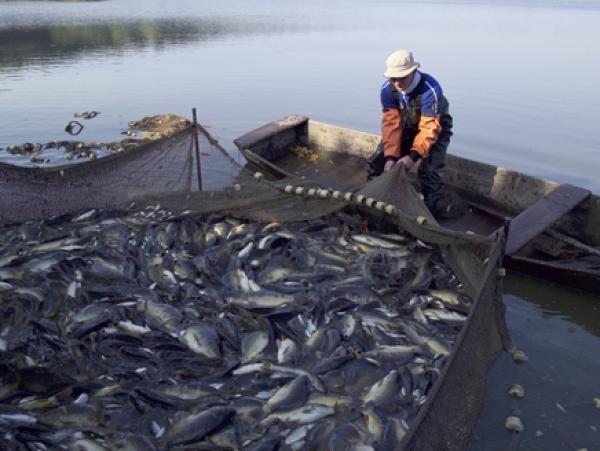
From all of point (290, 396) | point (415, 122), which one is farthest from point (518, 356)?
point (415, 122)

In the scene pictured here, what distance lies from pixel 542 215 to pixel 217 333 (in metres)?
4.97

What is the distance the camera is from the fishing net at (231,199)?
527 centimetres

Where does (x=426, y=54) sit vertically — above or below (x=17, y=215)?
above

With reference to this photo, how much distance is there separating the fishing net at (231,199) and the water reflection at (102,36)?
18.4 metres

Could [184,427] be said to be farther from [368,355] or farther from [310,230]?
[310,230]

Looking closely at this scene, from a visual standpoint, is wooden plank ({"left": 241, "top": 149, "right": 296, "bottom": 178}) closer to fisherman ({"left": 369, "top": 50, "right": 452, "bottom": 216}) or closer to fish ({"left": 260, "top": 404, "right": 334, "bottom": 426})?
fisherman ({"left": 369, "top": 50, "right": 452, "bottom": 216})

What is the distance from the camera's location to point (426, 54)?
27906 millimetres

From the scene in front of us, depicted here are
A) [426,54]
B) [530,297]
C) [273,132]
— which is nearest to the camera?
[530,297]

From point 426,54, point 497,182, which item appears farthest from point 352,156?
point 426,54

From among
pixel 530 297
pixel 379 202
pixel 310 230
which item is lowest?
pixel 530 297

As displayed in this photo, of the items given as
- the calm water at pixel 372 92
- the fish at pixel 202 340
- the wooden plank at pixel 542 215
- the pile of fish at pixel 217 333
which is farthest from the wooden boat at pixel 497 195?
the fish at pixel 202 340

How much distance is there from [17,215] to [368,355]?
18.1 feet

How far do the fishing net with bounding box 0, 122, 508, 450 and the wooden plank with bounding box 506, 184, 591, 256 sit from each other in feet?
4.07

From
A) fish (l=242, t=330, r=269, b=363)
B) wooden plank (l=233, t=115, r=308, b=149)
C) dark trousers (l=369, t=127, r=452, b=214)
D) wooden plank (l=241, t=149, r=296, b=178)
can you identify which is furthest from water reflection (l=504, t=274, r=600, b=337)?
wooden plank (l=233, t=115, r=308, b=149)
